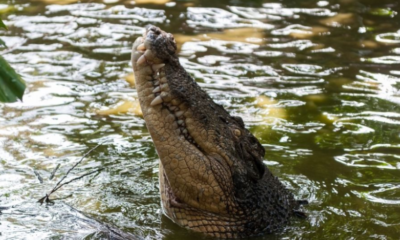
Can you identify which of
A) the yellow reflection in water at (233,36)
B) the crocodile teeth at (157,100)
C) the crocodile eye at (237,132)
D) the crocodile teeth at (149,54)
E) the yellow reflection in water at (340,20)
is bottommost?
the yellow reflection in water at (233,36)

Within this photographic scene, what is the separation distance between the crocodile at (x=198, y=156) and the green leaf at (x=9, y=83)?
693 millimetres

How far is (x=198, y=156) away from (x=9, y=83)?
3.81 ft

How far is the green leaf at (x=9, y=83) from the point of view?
322 centimetres

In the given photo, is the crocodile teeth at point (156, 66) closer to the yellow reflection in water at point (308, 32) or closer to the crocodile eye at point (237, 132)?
the crocodile eye at point (237, 132)

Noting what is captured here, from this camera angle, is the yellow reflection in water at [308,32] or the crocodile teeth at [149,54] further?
the yellow reflection in water at [308,32]

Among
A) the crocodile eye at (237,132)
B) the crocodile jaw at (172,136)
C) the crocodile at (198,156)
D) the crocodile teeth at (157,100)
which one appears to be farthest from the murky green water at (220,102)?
the crocodile teeth at (157,100)

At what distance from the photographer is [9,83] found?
10.7 feet

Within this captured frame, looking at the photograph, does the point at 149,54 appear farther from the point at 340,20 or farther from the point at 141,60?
the point at 340,20

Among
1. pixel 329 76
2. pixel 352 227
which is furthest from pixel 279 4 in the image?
pixel 352 227

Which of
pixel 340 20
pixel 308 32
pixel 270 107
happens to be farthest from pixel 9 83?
pixel 340 20

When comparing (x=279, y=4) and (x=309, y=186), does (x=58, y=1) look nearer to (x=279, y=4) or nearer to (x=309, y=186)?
(x=279, y=4)

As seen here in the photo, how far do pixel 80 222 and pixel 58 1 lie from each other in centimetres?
684

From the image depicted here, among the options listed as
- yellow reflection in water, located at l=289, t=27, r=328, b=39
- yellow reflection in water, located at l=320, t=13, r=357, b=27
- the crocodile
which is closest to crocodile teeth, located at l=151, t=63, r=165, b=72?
the crocodile

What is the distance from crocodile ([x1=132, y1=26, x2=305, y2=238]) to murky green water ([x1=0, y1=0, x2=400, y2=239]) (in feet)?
0.74
